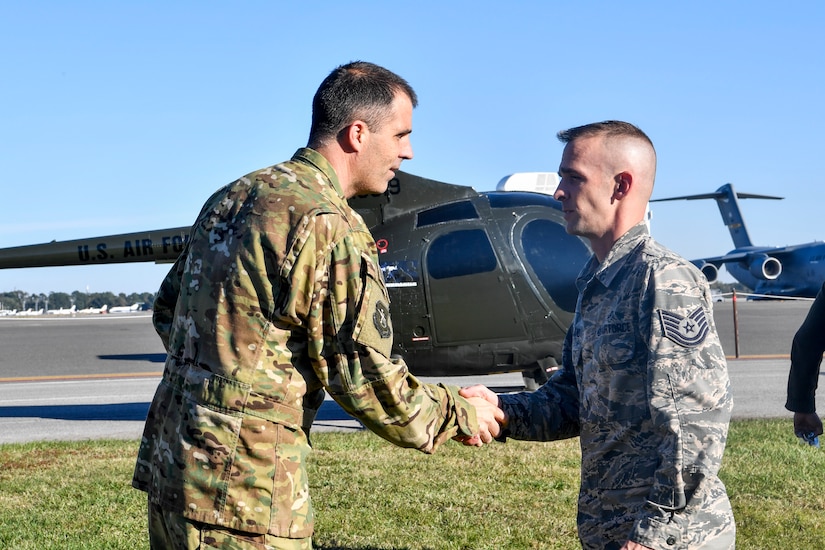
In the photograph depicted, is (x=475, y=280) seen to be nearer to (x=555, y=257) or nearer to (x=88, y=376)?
(x=555, y=257)

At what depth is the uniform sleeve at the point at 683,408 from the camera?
2.58m

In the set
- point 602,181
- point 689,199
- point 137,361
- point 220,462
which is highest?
point 689,199

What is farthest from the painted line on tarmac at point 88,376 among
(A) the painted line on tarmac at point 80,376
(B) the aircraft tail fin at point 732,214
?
(B) the aircraft tail fin at point 732,214

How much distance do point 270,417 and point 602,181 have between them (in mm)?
1376

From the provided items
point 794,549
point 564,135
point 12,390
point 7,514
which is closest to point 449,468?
point 794,549

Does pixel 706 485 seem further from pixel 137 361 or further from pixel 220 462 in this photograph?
pixel 137 361

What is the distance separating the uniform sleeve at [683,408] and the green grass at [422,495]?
10.2ft

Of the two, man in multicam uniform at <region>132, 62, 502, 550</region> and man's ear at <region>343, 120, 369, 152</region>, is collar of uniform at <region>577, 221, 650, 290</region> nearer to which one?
man in multicam uniform at <region>132, 62, 502, 550</region>

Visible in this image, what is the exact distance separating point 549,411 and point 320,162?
1288 millimetres

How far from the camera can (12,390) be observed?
15031 millimetres

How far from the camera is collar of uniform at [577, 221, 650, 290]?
2.99 m

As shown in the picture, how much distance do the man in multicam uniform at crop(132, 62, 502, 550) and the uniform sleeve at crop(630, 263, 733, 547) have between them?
821mm

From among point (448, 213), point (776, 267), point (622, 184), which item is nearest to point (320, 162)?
point (622, 184)

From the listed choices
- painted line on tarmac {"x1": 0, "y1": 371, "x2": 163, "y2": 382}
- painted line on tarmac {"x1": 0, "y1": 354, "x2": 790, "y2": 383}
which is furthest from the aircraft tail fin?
painted line on tarmac {"x1": 0, "y1": 371, "x2": 163, "y2": 382}
